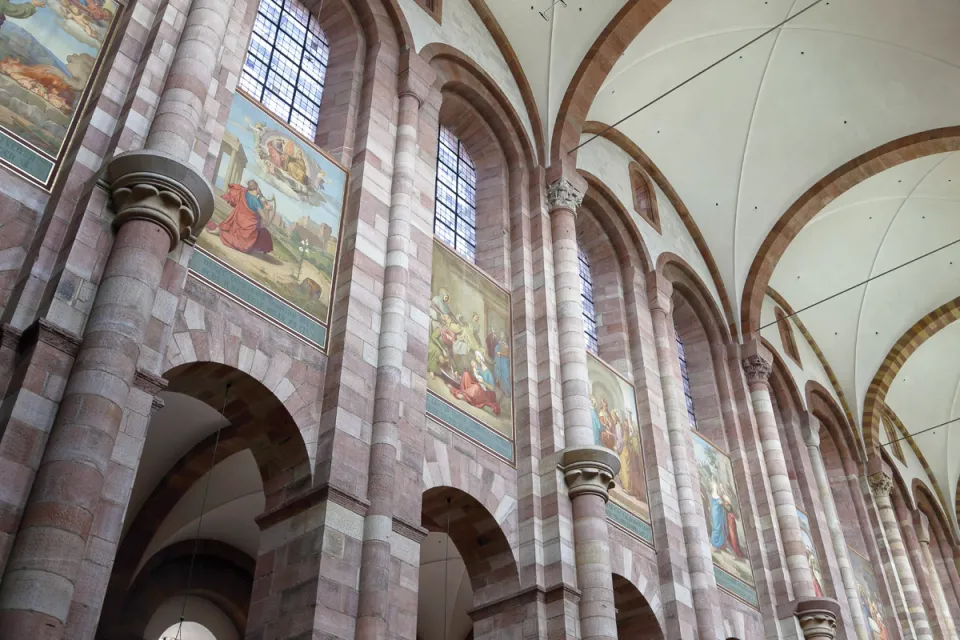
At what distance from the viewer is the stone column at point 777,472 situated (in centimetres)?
1797

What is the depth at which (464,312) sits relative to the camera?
13.4 metres

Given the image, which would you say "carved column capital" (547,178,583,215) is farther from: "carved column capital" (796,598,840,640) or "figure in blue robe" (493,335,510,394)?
"carved column capital" (796,598,840,640)

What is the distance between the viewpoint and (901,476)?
93.0 feet

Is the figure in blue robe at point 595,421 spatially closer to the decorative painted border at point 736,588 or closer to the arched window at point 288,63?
the decorative painted border at point 736,588

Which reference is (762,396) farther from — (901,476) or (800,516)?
(901,476)

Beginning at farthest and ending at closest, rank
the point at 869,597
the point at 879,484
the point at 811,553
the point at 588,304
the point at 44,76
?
1. the point at 879,484
2. the point at 869,597
3. the point at 811,553
4. the point at 588,304
5. the point at 44,76

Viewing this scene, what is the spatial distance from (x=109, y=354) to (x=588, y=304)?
12.0 metres

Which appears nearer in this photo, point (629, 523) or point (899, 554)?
point (629, 523)

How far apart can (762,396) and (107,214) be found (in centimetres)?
1581

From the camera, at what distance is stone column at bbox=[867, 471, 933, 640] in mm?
23766

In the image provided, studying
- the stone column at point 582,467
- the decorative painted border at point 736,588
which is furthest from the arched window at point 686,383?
the stone column at point 582,467

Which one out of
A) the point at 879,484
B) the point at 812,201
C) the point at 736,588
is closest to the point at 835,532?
the point at 879,484

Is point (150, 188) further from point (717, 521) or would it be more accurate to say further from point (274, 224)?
point (717, 521)

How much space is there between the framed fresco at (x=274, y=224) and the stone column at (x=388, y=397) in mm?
716
